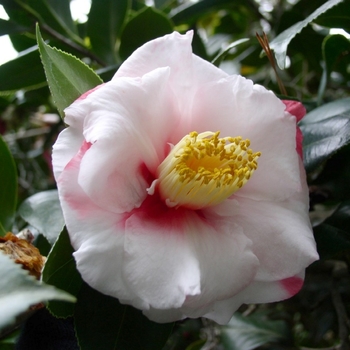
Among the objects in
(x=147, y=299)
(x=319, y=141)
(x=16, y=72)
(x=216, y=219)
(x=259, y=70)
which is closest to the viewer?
(x=147, y=299)

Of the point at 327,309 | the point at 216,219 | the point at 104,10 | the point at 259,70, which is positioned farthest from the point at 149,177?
the point at 259,70

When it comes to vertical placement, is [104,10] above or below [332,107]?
above

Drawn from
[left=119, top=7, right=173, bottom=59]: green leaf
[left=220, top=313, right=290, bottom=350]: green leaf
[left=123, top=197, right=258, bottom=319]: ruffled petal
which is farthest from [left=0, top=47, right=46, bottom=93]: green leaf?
[left=220, top=313, right=290, bottom=350]: green leaf

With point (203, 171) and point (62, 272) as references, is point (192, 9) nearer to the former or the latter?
point (203, 171)

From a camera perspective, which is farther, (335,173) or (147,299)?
(335,173)

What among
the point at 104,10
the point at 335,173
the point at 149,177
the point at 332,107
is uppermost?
the point at 104,10

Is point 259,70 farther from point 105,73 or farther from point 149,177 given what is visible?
point 149,177

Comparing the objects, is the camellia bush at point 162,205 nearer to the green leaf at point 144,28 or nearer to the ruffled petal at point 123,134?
the ruffled petal at point 123,134

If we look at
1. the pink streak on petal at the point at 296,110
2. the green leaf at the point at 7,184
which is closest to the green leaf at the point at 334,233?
the pink streak on petal at the point at 296,110
